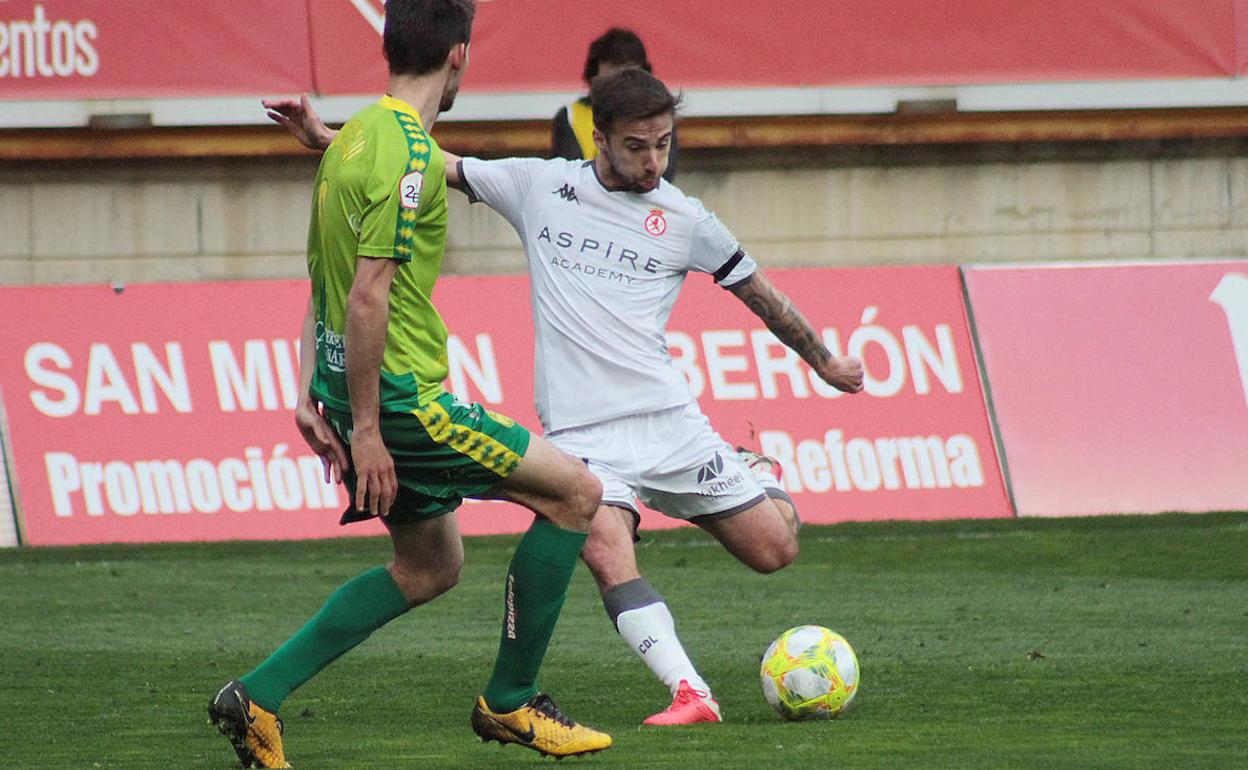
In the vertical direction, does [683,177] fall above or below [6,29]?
below

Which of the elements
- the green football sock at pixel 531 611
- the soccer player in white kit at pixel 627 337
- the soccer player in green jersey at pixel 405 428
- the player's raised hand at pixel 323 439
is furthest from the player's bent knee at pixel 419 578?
the soccer player in white kit at pixel 627 337

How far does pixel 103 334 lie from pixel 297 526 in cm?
161

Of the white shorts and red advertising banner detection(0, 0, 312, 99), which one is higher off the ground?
red advertising banner detection(0, 0, 312, 99)

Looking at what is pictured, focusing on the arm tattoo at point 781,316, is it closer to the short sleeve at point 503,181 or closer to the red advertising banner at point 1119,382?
the short sleeve at point 503,181

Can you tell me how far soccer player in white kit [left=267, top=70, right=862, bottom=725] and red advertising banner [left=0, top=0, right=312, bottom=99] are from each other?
7786mm

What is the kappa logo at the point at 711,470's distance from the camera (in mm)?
6367

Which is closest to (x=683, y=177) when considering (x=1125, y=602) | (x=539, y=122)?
(x=539, y=122)

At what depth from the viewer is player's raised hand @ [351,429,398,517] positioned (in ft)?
16.1

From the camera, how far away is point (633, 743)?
18.4 ft

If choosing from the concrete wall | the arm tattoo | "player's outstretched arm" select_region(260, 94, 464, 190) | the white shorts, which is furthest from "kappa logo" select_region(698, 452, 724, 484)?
the concrete wall

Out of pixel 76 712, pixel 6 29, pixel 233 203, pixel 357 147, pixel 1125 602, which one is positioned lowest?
pixel 1125 602

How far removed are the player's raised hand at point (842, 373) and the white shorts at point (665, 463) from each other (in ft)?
1.28

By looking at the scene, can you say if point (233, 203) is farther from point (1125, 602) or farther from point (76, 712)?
point (76, 712)

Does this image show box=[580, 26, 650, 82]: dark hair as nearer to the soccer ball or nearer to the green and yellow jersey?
the soccer ball
